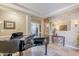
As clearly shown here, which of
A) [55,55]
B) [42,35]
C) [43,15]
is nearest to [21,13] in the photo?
[43,15]

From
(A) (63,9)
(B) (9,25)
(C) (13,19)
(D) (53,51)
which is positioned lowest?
(D) (53,51)

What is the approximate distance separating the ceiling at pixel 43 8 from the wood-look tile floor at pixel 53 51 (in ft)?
2.15

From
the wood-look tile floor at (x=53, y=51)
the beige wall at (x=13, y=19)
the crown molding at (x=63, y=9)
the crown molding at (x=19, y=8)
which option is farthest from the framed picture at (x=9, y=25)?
the crown molding at (x=63, y=9)

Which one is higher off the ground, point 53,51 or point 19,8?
point 19,8

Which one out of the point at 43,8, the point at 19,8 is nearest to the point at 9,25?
the point at 19,8

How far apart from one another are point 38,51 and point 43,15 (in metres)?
0.72

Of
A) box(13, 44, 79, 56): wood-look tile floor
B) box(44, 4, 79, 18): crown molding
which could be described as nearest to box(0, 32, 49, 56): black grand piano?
box(13, 44, 79, 56): wood-look tile floor

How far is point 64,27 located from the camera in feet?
7.91

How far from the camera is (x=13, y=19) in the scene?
2369mm

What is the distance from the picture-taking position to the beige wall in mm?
2316

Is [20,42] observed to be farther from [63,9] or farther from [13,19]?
[63,9]

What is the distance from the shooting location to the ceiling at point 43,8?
2.36 m

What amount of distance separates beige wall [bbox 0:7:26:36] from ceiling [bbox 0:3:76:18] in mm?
140

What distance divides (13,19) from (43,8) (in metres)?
0.61
